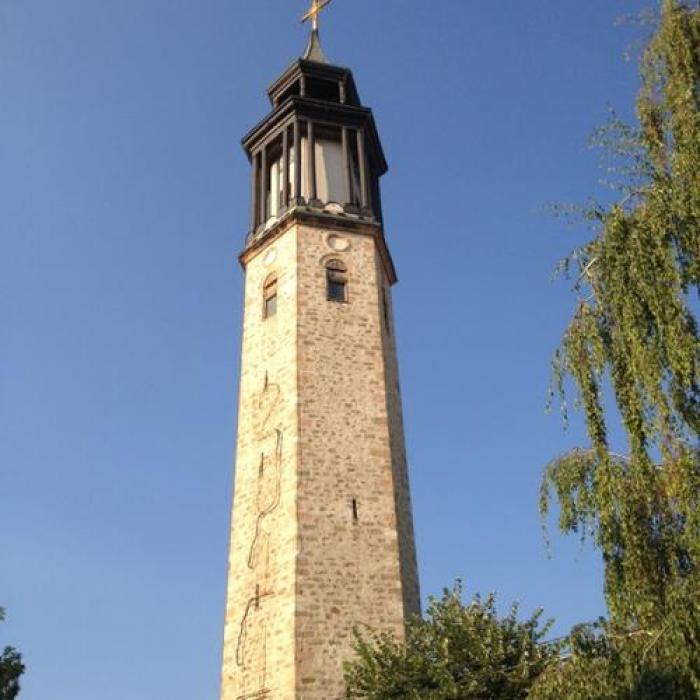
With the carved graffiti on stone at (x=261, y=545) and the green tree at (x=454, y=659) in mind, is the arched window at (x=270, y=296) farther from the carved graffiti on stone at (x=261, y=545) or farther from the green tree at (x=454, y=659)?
the green tree at (x=454, y=659)

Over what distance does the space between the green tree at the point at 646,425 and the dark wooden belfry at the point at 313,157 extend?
1154cm

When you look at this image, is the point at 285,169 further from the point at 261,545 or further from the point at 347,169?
the point at 261,545

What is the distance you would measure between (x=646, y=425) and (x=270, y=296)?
1207 centimetres

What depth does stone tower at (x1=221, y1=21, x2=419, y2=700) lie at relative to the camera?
14258 mm

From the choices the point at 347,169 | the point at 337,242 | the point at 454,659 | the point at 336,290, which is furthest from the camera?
the point at 347,169

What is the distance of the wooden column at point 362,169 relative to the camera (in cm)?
→ 2089

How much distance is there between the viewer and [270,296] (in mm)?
19109

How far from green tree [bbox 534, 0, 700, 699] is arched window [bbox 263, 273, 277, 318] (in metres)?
10.4

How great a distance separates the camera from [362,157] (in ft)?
69.9

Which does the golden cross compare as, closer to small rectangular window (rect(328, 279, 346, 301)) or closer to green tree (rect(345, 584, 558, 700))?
small rectangular window (rect(328, 279, 346, 301))

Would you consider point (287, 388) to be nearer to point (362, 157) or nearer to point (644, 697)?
point (362, 157)

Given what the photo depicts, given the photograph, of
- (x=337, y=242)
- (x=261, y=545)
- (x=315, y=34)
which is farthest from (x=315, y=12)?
(x=261, y=545)

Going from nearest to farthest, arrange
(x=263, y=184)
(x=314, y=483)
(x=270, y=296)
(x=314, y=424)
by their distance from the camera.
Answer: (x=314, y=483), (x=314, y=424), (x=270, y=296), (x=263, y=184)

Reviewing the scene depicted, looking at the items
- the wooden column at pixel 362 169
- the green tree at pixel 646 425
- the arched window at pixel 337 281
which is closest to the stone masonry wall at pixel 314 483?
the arched window at pixel 337 281
